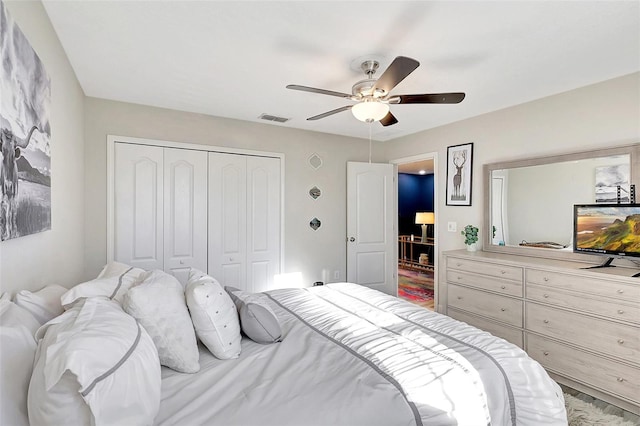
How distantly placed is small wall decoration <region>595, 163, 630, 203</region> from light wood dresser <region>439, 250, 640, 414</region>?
0.58m

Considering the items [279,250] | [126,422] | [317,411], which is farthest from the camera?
[279,250]

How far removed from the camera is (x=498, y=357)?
1.48m

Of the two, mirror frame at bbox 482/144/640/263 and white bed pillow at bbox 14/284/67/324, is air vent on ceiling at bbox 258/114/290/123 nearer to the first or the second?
mirror frame at bbox 482/144/640/263

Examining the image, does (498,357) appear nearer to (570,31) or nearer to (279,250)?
(570,31)

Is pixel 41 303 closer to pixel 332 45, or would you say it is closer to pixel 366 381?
pixel 366 381

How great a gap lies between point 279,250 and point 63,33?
2.84m

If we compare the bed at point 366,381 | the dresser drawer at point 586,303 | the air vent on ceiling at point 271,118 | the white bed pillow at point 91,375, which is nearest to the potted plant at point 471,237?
the dresser drawer at point 586,303

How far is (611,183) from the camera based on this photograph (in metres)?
2.59

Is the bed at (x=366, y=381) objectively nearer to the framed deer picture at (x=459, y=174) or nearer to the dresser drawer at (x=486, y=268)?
the dresser drawer at (x=486, y=268)

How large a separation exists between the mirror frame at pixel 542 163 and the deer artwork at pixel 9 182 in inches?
147

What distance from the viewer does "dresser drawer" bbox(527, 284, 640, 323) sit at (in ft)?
7.00

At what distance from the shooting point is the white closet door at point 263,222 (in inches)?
152

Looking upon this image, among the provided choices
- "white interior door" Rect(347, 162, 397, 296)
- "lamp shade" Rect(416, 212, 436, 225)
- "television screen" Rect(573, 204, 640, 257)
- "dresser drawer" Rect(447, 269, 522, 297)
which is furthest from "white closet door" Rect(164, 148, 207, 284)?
"lamp shade" Rect(416, 212, 436, 225)

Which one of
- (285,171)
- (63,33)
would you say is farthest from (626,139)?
(63,33)
